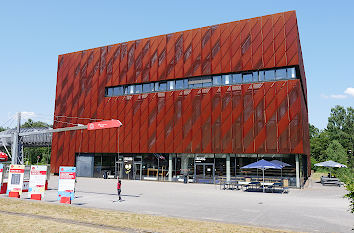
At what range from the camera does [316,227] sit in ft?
37.9

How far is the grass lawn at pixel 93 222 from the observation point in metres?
10.5

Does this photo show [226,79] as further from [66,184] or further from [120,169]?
[66,184]

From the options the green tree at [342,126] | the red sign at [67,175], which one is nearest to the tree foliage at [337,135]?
the green tree at [342,126]

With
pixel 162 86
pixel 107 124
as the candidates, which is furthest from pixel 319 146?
pixel 107 124

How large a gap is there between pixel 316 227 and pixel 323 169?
62.2 m

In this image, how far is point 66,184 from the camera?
1745 centimetres

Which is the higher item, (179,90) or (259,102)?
(179,90)

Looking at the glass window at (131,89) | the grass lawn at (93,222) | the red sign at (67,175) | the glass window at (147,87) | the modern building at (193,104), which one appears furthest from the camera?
the glass window at (131,89)

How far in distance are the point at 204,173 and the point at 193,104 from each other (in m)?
8.95

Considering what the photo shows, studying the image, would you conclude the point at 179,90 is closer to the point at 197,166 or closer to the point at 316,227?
the point at 197,166

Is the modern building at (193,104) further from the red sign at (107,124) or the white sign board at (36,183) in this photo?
the white sign board at (36,183)

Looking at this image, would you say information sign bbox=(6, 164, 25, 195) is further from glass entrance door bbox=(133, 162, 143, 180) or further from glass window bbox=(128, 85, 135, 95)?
glass window bbox=(128, 85, 135, 95)

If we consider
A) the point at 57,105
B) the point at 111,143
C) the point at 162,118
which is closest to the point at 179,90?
the point at 162,118

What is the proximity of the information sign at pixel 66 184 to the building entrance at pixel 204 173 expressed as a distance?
20.6m
